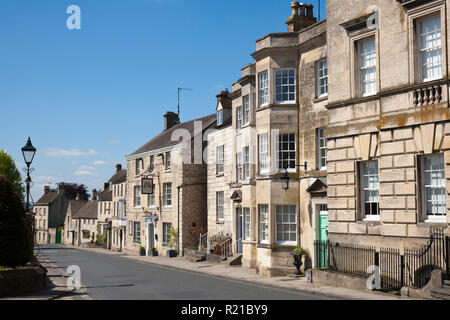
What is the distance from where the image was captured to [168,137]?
148ft

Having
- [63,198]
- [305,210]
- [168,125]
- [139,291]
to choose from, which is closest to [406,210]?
[305,210]

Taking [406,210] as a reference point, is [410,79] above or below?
above

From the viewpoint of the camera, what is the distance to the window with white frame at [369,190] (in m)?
17.5

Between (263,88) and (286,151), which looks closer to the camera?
(286,151)

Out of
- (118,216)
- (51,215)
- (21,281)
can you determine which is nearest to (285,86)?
(21,281)

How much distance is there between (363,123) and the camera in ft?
58.1

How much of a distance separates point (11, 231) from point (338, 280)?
10814 mm

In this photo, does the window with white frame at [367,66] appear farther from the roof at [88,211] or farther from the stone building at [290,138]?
the roof at [88,211]

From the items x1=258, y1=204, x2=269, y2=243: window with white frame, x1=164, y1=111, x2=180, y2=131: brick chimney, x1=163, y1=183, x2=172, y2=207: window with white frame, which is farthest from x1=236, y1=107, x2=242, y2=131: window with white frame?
x1=164, y1=111, x2=180, y2=131: brick chimney

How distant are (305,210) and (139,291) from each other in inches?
340

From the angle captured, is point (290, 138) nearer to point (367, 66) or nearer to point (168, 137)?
point (367, 66)

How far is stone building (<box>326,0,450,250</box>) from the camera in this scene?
15.3m

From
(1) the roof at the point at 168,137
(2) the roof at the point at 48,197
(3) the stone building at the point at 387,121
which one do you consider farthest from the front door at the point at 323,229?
(2) the roof at the point at 48,197

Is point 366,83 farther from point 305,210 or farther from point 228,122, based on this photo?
point 228,122
